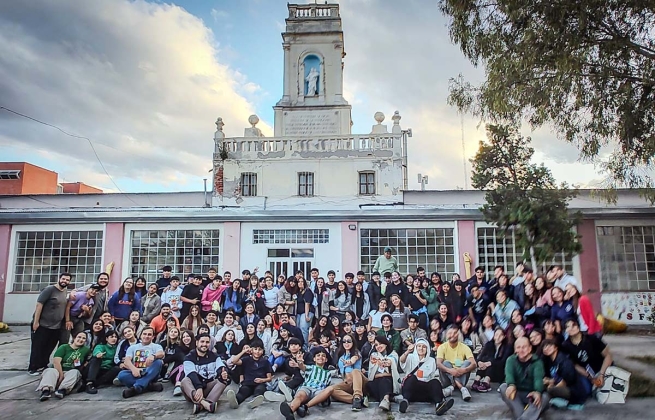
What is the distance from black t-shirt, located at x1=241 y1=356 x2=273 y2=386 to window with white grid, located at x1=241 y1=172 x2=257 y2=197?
36.2ft

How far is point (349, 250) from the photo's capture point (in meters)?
11.9

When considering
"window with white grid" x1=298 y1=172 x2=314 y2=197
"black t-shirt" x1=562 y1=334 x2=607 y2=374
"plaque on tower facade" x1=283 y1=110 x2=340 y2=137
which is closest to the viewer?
"black t-shirt" x1=562 y1=334 x2=607 y2=374

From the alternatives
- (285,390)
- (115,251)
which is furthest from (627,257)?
(115,251)

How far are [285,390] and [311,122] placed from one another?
1375 centimetres

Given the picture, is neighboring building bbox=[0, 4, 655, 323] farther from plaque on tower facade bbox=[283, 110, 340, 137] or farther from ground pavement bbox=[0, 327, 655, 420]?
plaque on tower facade bbox=[283, 110, 340, 137]

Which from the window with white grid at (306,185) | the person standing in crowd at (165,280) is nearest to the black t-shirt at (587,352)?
the person standing in crowd at (165,280)

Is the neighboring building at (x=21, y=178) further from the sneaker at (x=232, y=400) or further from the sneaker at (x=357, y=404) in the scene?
the sneaker at (x=357, y=404)

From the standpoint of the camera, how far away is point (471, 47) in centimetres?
858

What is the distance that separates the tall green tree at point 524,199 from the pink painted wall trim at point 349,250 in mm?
3345

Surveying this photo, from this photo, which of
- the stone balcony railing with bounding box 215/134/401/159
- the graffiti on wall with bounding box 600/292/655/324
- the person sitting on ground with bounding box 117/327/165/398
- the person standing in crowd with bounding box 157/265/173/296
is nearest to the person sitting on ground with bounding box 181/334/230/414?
the person sitting on ground with bounding box 117/327/165/398

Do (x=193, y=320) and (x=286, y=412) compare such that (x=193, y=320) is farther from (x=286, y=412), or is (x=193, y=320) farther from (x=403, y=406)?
(x=403, y=406)

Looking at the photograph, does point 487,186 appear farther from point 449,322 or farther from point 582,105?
point 449,322

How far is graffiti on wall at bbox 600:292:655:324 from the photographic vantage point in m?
11.3

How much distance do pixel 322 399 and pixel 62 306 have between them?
455 cm
